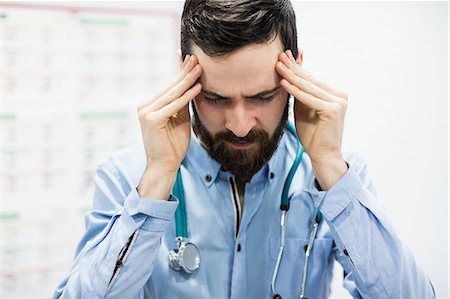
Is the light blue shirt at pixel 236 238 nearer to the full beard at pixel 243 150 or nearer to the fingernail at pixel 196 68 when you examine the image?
the full beard at pixel 243 150

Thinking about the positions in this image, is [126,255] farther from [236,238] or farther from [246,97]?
[246,97]

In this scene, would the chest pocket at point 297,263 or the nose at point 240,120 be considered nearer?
the nose at point 240,120

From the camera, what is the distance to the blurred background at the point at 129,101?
1641 millimetres

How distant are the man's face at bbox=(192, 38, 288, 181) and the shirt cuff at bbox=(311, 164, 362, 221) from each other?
7.4 inches

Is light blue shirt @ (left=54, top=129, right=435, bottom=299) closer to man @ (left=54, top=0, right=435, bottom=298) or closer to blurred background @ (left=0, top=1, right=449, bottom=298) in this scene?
man @ (left=54, top=0, right=435, bottom=298)

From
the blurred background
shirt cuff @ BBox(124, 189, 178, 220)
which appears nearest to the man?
shirt cuff @ BBox(124, 189, 178, 220)

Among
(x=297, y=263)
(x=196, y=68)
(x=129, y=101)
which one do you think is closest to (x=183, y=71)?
(x=196, y=68)

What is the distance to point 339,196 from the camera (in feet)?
3.79

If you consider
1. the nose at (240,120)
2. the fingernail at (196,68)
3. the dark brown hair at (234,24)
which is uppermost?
the dark brown hair at (234,24)

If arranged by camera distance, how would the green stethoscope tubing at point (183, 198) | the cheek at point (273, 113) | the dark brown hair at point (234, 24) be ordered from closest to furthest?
the dark brown hair at point (234, 24), the cheek at point (273, 113), the green stethoscope tubing at point (183, 198)

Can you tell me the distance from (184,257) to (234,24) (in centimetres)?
57

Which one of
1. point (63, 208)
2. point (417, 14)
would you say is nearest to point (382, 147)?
point (417, 14)

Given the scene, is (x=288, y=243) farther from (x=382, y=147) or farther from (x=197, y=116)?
(x=382, y=147)

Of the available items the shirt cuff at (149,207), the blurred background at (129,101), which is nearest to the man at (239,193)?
the shirt cuff at (149,207)
